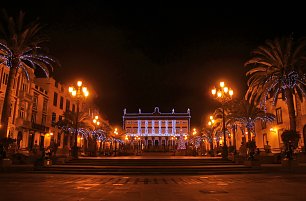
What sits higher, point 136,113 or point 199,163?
point 136,113

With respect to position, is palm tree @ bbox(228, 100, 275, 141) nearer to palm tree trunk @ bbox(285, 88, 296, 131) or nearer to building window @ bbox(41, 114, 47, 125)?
palm tree trunk @ bbox(285, 88, 296, 131)

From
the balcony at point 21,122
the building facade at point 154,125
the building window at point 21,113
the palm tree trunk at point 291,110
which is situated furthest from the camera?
the building facade at point 154,125

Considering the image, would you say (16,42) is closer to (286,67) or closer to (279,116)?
(286,67)

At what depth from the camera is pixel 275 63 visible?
27.1 metres

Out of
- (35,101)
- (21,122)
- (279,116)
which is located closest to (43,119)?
(35,101)

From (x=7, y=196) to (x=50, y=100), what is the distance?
41.7m

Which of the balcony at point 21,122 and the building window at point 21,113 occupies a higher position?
the building window at point 21,113

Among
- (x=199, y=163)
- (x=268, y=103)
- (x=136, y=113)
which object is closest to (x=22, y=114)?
(x=199, y=163)

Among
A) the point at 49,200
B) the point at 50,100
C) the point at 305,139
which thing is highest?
the point at 50,100

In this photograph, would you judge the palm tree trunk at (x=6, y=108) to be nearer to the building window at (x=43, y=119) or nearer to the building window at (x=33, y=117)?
the building window at (x=33, y=117)

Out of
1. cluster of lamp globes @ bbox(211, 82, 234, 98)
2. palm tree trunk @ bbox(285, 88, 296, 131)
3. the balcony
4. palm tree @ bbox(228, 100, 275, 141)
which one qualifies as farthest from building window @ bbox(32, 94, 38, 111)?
palm tree trunk @ bbox(285, 88, 296, 131)

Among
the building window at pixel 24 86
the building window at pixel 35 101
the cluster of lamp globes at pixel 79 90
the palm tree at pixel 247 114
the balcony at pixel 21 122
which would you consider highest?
the building window at pixel 24 86

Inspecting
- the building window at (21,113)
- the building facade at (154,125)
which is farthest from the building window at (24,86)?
the building facade at (154,125)

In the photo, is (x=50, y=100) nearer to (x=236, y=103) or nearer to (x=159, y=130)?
(x=236, y=103)
